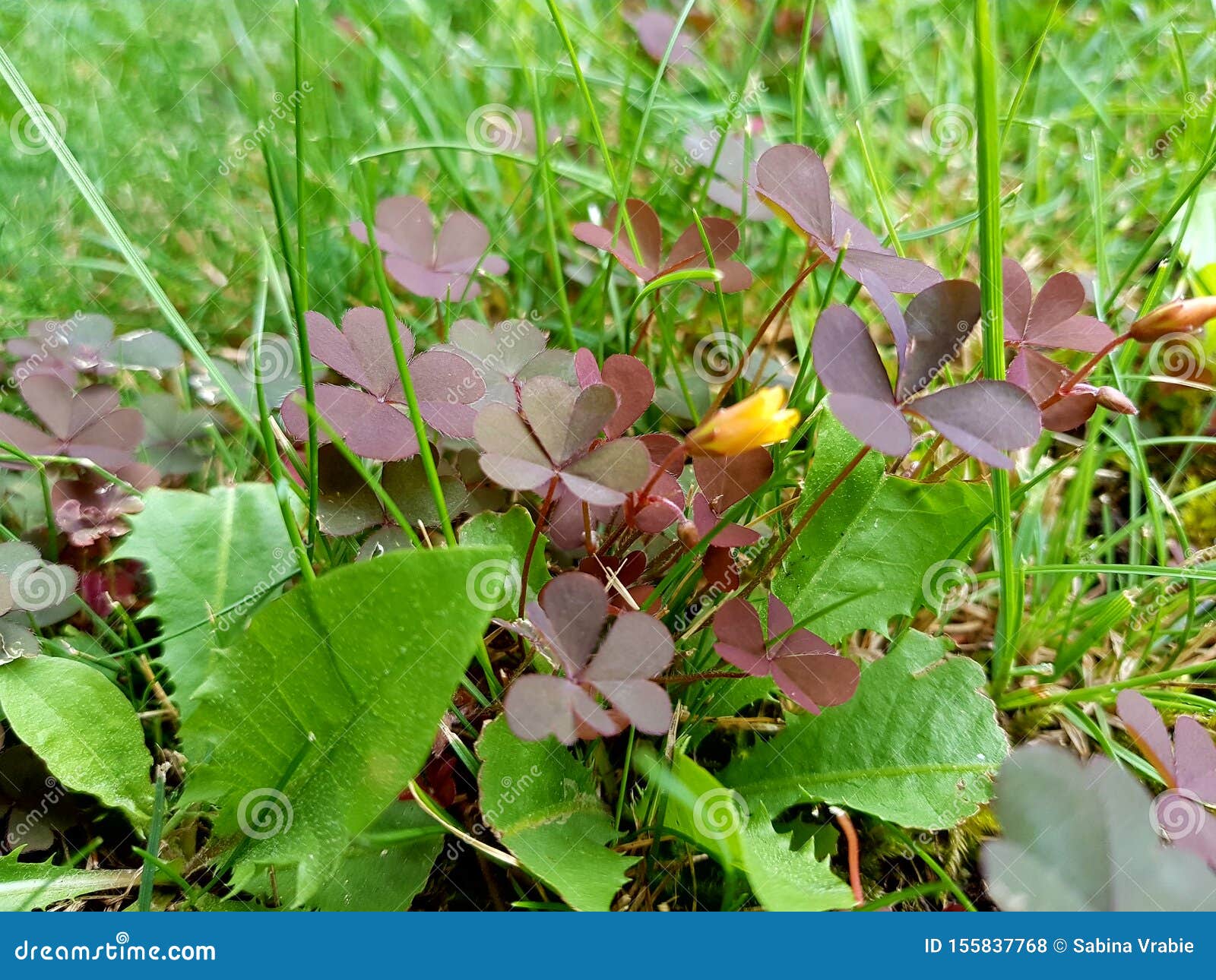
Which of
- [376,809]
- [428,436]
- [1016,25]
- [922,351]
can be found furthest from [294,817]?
[1016,25]

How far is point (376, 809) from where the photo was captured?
111 centimetres

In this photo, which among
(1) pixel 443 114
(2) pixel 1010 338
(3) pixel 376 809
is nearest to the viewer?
(3) pixel 376 809

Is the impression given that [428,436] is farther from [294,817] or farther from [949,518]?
[949,518]

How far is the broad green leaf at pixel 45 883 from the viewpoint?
1.23 meters

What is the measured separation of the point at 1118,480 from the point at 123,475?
1971 mm

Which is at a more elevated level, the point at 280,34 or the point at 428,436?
the point at 280,34

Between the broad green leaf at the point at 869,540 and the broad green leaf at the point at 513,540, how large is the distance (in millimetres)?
387
